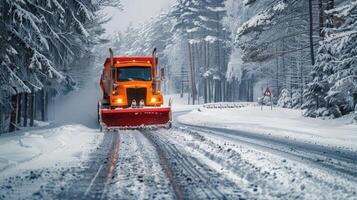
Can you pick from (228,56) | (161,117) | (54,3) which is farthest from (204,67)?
(54,3)

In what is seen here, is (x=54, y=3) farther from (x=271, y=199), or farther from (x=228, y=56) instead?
(x=228, y=56)

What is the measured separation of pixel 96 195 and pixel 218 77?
171ft

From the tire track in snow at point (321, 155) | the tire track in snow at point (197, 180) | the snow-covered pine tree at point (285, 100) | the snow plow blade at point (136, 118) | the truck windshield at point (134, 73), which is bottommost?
the tire track in snow at point (197, 180)

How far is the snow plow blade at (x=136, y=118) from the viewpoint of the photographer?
1736 centimetres

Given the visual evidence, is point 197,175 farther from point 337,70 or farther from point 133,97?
point 337,70

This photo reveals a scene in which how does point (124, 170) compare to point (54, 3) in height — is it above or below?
below

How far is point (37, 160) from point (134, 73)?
9992 millimetres

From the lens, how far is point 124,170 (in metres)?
7.89

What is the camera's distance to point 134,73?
742 inches

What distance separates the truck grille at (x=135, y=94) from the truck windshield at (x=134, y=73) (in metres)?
0.59

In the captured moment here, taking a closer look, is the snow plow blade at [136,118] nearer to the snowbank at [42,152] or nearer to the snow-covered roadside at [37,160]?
the snow-covered roadside at [37,160]

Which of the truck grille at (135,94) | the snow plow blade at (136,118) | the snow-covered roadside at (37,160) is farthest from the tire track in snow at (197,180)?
the truck grille at (135,94)

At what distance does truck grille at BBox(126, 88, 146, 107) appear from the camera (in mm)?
18328

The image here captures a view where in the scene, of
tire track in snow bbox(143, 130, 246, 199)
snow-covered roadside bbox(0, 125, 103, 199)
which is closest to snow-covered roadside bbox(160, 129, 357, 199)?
tire track in snow bbox(143, 130, 246, 199)
